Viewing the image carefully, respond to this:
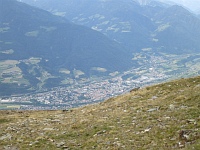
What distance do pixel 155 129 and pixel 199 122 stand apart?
2.51m

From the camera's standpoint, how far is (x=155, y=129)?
57.4ft

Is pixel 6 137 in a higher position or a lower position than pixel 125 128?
lower

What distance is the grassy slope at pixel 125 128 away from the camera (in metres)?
15.9

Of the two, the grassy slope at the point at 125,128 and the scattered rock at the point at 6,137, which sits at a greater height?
the grassy slope at the point at 125,128

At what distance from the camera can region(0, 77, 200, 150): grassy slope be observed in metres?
15.9

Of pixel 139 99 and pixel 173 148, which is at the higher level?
pixel 139 99

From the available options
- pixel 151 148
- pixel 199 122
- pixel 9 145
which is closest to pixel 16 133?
pixel 9 145

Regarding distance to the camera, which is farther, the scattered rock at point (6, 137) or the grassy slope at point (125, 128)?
the scattered rock at point (6, 137)

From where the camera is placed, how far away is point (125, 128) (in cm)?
1923

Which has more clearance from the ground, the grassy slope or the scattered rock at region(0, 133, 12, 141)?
the grassy slope

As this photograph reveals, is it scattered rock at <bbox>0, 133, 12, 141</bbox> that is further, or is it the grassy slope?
scattered rock at <bbox>0, 133, 12, 141</bbox>

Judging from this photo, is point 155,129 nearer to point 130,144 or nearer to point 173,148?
point 130,144

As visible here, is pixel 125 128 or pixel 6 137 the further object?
pixel 6 137

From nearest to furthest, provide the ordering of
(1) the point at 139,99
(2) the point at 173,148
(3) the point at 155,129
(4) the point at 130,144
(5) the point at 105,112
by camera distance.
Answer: (2) the point at 173,148, (4) the point at 130,144, (3) the point at 155,129, (5) the point at 105,112, (1) the point at 139,99
